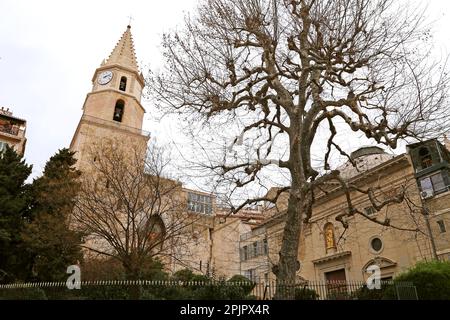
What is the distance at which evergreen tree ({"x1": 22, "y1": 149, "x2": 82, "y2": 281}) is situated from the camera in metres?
17.3

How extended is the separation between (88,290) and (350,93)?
1247 centimetres

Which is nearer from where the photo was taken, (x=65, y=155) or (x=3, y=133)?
(x=65, y=155)

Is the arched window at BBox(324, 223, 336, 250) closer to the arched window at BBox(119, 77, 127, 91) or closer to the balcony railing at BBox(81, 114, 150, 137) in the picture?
the balcony railing at BBox(81, 114, 150, 137)

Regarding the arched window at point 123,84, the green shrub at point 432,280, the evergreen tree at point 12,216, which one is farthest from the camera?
the arched window at point 123,84

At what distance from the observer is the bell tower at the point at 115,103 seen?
37.9 metres

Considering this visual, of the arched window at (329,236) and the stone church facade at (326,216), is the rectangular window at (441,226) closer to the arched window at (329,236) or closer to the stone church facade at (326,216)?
the stone church facade at (326,216)

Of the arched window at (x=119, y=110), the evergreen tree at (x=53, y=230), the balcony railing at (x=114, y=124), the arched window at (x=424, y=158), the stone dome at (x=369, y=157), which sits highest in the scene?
the arched window at (x=119, y=110)

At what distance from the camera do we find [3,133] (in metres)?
34.2

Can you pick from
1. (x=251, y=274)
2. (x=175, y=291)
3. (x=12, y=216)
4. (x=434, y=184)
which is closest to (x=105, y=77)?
(x=12, y=216)

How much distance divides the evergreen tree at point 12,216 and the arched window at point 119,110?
2016 centimetres

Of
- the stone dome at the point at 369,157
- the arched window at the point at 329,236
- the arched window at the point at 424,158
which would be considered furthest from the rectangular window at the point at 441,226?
the arched window at the point at 329,236
